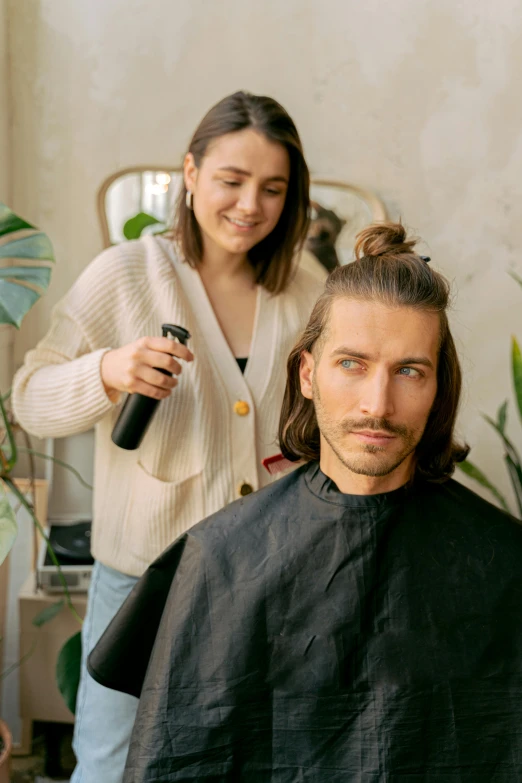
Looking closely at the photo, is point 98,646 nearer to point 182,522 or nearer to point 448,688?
point 182,522

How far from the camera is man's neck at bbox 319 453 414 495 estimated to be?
1.28 m

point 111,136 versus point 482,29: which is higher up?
point 482,29

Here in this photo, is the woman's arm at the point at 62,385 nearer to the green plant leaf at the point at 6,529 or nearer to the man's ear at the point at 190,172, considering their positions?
A: the green plant leaf at the point at 6,529

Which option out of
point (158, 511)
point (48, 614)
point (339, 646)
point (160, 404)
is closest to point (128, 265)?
point (160, 404)

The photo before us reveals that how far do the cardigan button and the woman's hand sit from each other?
0.17m

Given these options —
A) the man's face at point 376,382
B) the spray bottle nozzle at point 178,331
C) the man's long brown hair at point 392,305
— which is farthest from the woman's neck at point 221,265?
the man's face at point 376,382

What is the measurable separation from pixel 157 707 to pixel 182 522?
41 cm

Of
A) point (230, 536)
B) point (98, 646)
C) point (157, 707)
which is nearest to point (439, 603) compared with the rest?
point (230, 536)

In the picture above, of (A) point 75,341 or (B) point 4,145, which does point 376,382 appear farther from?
(B) point 4,145

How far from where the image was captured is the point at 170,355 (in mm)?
1438

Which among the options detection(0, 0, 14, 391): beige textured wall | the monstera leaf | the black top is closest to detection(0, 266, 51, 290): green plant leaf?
the monstera leaf

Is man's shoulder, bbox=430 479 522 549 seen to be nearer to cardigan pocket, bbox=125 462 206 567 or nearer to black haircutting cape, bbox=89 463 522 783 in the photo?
black haircutting cape, bbox=89 463 522 783

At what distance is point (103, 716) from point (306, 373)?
0.77m

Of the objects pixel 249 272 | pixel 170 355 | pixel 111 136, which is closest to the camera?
pixel 170 355
